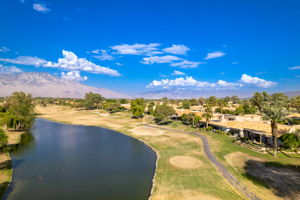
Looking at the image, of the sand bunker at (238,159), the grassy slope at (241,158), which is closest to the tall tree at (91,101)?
the grassy slope at (241,158)

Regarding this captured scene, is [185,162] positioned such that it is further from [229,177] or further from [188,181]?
[229,177]

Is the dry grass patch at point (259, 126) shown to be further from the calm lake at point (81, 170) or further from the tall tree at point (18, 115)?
the tall tree at point (18, 115)

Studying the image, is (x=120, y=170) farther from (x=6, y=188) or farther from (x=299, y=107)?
(x=299, y=107)

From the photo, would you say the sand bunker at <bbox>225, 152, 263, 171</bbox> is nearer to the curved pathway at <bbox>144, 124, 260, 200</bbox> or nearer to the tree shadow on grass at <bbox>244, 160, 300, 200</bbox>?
the tree shadow on grass at <bbox>244, 160, 300, 200</bbox>

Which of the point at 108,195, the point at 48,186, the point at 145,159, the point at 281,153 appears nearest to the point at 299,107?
the point at 281,153

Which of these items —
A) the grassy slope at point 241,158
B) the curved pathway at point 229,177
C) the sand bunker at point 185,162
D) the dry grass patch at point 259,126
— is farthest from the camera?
the dry grass patch at point 259,126

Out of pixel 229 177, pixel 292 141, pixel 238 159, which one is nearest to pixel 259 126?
pixel 292 141
